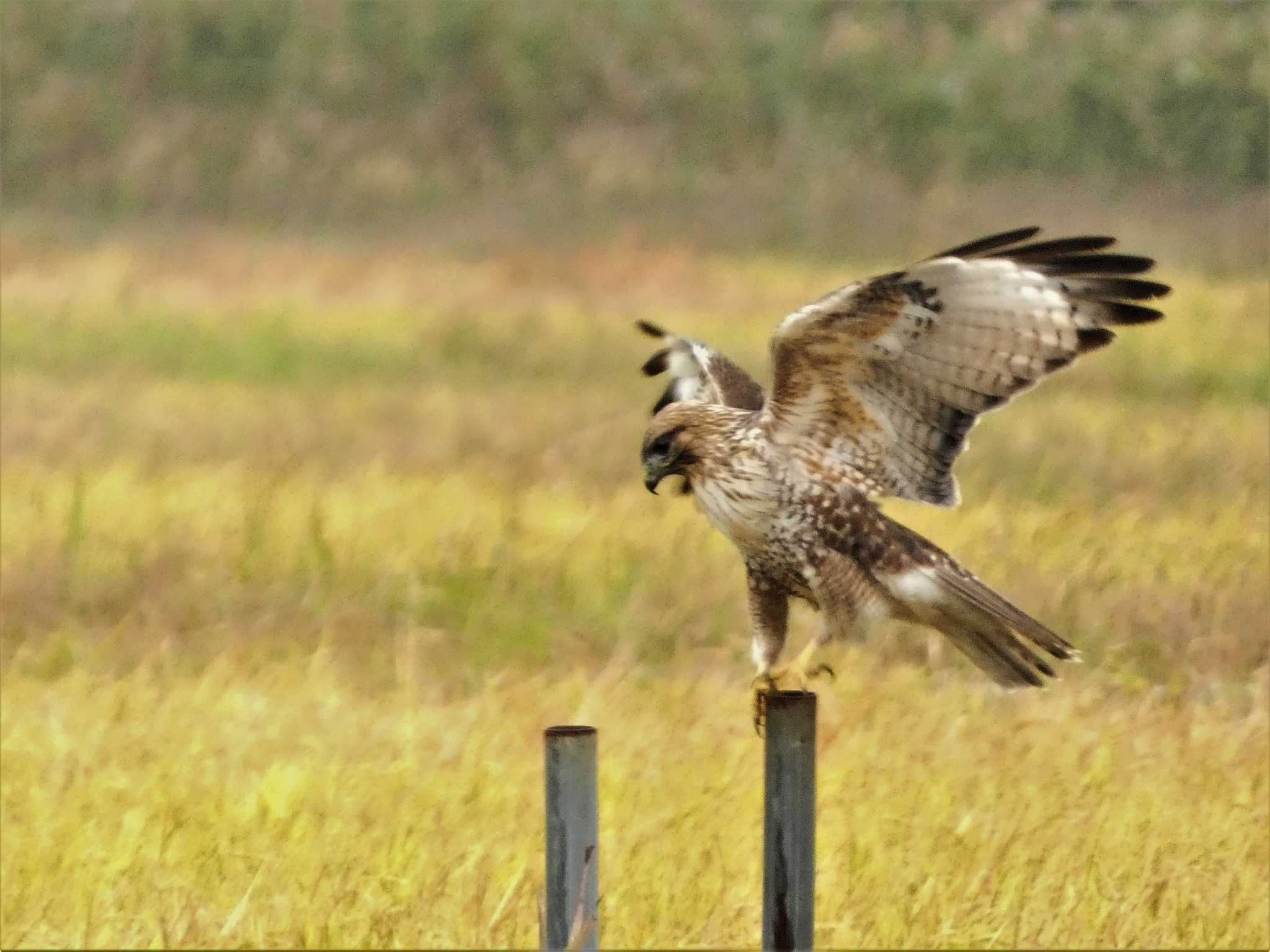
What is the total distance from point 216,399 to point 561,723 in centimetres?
613

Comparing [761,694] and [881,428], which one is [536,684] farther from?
[881,428]

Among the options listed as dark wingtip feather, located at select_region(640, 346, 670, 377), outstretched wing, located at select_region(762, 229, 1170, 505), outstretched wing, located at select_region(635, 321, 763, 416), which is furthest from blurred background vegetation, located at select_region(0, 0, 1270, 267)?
outstretched wing, located at select_region(762, 229, 1170, 505)

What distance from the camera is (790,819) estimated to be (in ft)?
10.8

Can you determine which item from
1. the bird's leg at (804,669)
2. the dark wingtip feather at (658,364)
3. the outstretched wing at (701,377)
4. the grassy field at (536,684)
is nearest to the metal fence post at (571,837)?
the bird's leg at (804,669)

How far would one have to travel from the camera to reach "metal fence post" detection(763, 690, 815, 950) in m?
3.30

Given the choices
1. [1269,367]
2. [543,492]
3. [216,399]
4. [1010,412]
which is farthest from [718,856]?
[1269,367]

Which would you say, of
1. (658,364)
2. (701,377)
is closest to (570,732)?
(701,377)

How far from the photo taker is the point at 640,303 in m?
16.4

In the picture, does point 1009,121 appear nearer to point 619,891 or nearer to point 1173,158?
point 1173,158

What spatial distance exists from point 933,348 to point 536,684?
2284 mm

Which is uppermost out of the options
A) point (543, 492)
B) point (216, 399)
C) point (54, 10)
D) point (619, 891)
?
point (54, 10)

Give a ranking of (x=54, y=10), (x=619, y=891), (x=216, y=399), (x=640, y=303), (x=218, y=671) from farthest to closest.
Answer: (x=54, y=10), (x=640, y=303), (x=216, y=399), (x=218, y=671), (x=619, y=891)

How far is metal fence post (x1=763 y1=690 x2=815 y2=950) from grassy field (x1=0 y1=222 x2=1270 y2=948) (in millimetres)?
1189

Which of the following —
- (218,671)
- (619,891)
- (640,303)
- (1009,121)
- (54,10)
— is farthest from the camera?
(54,10)
